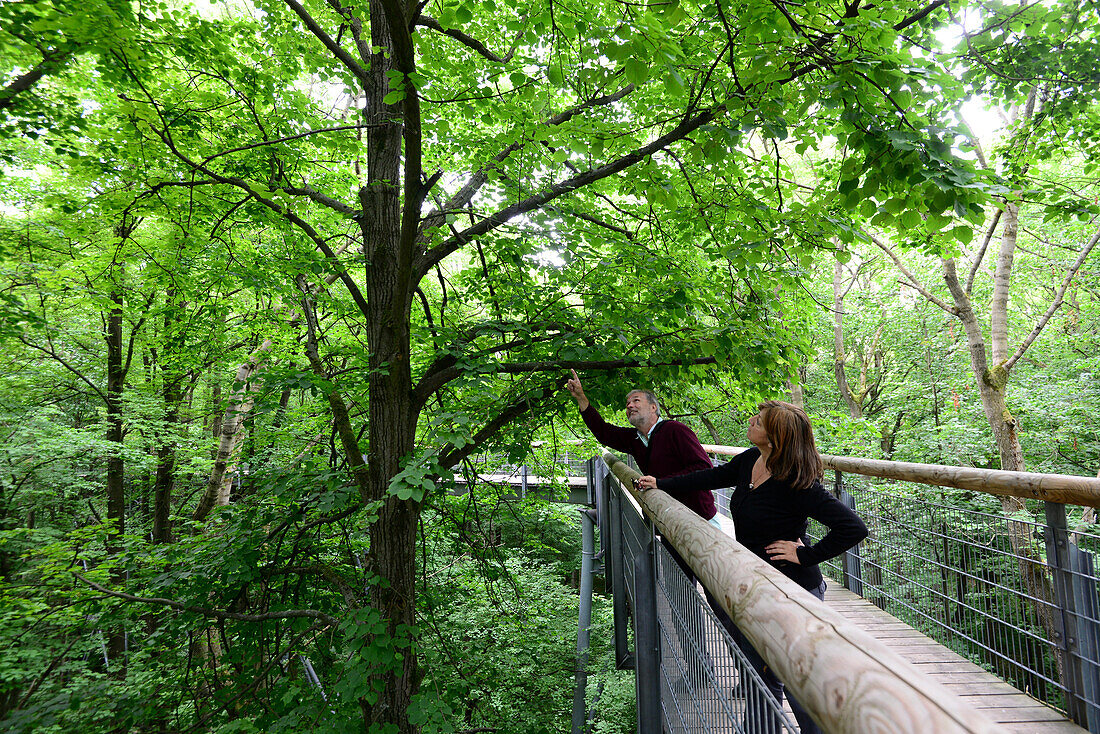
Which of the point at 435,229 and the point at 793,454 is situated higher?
the point at 435,229

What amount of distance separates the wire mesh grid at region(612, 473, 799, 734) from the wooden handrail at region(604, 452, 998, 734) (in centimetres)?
22

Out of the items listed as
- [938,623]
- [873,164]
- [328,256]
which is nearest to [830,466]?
[938,623]

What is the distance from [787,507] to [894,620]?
159 centimetres

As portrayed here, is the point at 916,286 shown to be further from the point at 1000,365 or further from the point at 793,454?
the point at 793,454

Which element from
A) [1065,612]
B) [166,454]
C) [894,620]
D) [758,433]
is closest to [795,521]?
[758,433]

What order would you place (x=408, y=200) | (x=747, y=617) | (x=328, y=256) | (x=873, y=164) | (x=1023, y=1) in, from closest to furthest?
(x=747, y=617) < (x=873, y=164) < (x=408, y=200) < (x=328, y=256) < (x=1023, y=1)

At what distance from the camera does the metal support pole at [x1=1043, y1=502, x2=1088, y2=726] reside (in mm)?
2133

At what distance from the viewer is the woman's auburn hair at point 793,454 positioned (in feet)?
8.26

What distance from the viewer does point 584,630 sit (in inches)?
301

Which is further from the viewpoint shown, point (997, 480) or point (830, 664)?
point (997, 480)

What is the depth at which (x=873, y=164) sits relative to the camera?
91.7 inches

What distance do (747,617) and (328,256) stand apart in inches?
182

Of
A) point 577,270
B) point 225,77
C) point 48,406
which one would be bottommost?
point 48,406

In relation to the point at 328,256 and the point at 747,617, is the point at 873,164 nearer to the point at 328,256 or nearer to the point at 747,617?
the point at 747,617
